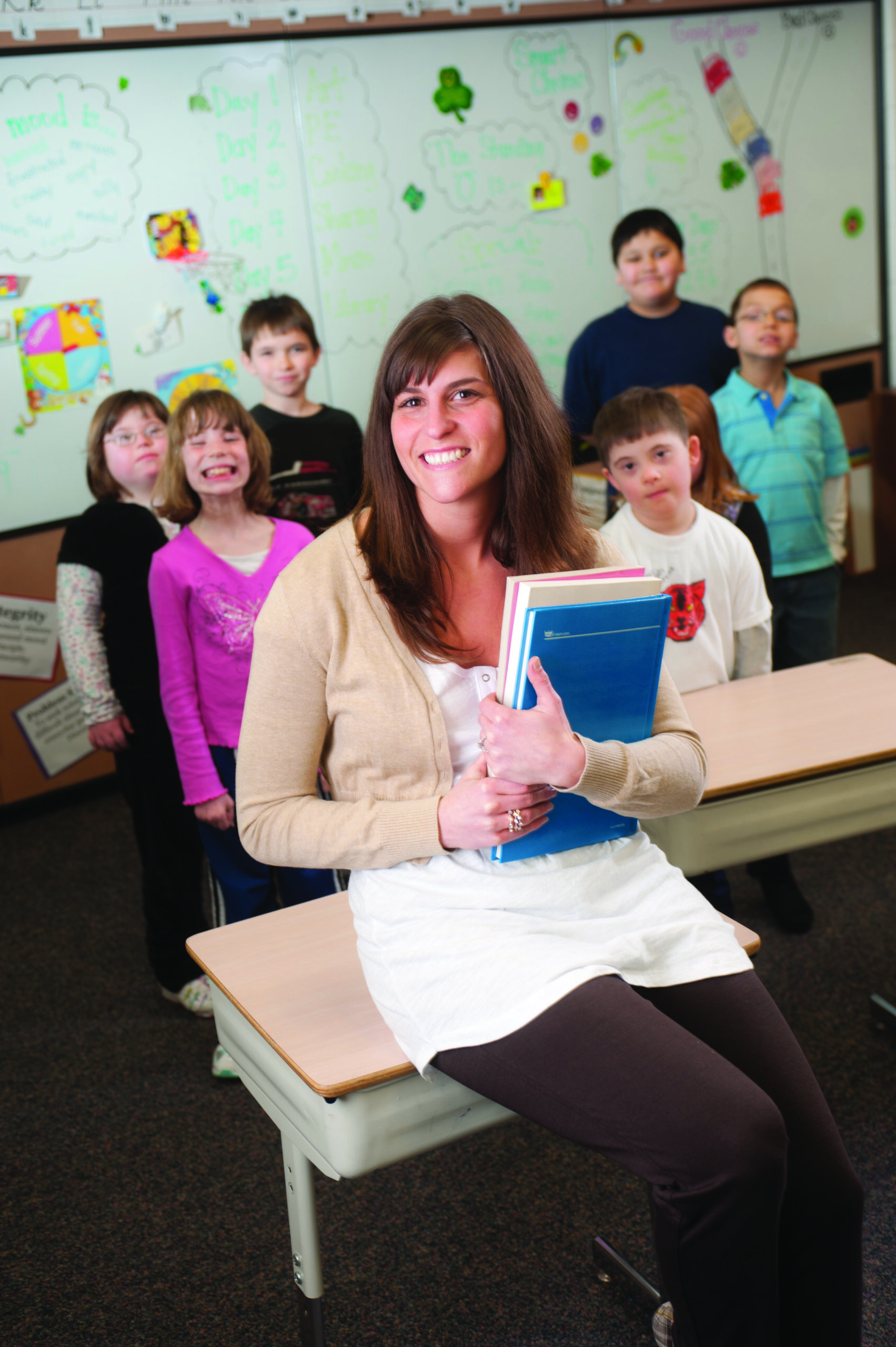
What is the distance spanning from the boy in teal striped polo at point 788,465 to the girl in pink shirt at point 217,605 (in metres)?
1.35

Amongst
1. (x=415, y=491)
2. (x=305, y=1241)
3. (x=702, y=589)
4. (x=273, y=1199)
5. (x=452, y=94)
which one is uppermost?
(x=452, y=94)

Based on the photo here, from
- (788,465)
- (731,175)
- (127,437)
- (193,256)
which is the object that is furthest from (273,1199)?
(731,175)

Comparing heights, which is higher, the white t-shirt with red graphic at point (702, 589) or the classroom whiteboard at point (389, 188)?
the classroom whiteboard at point (389, 188)

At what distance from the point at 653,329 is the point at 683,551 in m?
1.46

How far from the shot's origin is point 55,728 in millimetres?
3781

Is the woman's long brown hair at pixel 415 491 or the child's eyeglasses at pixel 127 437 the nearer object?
the woman's long brown hair at pixel 415 491

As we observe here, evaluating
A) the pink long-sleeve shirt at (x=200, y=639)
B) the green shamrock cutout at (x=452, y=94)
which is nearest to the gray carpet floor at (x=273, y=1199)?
the pink long-sleeve shirt at (x=200, y=639)

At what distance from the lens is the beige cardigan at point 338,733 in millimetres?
1346

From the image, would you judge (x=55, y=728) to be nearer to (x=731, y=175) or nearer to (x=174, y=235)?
(x=174, y=235)

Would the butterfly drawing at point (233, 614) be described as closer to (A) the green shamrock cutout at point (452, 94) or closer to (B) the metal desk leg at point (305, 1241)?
(B) the metal desk leg at point (305, 1241)

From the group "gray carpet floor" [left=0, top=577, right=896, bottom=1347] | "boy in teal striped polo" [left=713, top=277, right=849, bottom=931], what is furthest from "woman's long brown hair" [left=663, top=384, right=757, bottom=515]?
"gray carpet floor" [left=0, top=577, right=896, bottom=1347]

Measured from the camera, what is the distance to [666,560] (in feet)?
7.35

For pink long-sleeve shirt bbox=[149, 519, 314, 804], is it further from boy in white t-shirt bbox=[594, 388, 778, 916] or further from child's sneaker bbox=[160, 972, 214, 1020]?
boy in white t-shirt bbox=[594, 388, 778, 916]

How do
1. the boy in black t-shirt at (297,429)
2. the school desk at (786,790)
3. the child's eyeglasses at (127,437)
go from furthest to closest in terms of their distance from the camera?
the boy in black t-shirt at (297,429), the child's eyeglasses at (127,437), the school desk at (786,790)
